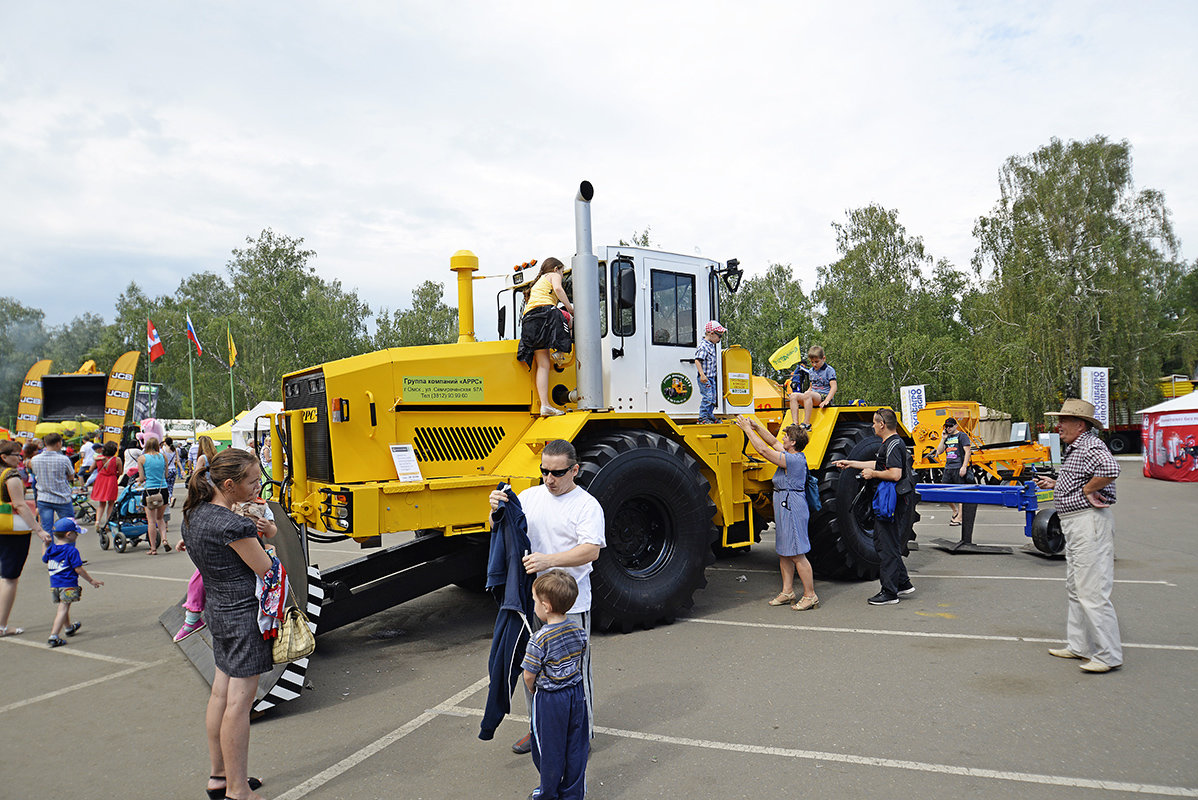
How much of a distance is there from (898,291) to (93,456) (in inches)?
1345

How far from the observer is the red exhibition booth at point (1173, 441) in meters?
19.8

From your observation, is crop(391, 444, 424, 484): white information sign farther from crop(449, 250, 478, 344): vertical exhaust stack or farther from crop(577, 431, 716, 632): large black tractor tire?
crop(449, 250, 478, 344): vertical exhaust stack

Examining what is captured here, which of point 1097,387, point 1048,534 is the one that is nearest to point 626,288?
point 1048,534

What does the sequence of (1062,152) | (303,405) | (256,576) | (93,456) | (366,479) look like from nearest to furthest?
1. (256,576)
2. (366,479)
3. (303,405)
4. (93,456)
5. (1062,152)

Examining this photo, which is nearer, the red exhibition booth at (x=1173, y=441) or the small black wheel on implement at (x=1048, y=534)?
the small black wheel on implement at (x=1048, y=534)

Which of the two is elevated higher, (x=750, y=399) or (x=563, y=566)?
(x=750, y=399)

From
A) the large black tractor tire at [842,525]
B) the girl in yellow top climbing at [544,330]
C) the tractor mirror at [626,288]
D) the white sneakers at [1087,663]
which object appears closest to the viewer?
the white sneakers at [1087,663]

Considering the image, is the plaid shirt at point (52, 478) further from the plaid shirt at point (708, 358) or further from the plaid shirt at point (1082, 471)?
the plaid shirt at point (1082, 471)

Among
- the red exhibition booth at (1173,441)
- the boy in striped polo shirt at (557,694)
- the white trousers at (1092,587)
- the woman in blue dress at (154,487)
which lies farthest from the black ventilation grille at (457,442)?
the red exhibition booth at (1173,441)

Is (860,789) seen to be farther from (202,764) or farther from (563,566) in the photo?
(202,764)

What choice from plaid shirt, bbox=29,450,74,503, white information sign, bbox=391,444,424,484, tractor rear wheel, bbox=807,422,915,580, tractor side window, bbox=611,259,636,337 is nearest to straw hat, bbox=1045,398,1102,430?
tractor rear wheel, bbox=807,422,915,580

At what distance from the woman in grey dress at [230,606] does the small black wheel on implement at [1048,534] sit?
8604 millimetres

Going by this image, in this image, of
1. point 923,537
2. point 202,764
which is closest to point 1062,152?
point 923,537

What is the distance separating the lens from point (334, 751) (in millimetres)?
4027
